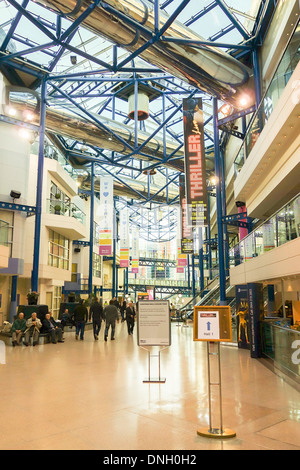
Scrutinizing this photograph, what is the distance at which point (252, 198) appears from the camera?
617 inches

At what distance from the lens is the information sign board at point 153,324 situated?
8.81 meters

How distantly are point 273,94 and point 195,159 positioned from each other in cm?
685

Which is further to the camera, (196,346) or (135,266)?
(135,266)

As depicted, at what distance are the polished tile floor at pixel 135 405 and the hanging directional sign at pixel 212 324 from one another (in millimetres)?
1205

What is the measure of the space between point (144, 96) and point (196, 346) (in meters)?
16.8

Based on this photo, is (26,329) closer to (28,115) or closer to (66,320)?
(66,320)

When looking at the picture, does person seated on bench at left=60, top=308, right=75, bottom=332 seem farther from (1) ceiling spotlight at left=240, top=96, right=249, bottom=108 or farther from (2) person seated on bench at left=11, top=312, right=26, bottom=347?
(1) ceiling spotlight at left=240, top=96, right=249, bottom=108

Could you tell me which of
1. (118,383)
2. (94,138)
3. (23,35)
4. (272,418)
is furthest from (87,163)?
(272,418)

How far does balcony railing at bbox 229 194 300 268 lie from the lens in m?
8.86

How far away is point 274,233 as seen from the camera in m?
10.8

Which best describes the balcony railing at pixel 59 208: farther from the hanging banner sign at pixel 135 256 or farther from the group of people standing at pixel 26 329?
the hanging banner sign at pixel 135 256

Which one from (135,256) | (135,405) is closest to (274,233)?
(135,405)
